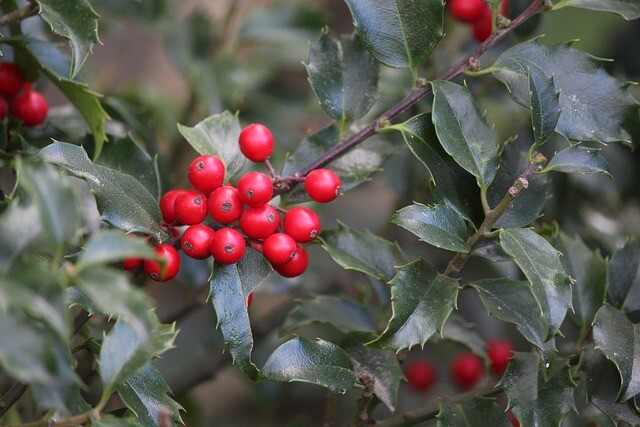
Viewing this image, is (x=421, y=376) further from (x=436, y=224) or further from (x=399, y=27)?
(x=399, y=27)

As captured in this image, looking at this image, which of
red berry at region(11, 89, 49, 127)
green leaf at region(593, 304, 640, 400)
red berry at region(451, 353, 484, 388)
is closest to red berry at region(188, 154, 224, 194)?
red berry at region(11, 89, 49, 127)

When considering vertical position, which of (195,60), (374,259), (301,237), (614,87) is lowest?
(195,60)

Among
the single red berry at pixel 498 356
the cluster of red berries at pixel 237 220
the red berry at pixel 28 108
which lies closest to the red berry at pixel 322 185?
Answer: the cluster of red berries at pixel 237 220

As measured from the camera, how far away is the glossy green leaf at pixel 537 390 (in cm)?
98

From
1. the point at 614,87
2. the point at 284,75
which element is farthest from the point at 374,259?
the point at 284,75

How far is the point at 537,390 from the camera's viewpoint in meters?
1.01

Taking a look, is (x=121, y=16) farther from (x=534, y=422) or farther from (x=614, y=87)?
(x=534, y=422)

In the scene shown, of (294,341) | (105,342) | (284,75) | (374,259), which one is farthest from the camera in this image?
(284,75)

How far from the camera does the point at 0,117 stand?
3.80ft

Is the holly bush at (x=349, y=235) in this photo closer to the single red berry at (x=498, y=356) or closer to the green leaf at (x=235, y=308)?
the green leaf at (x=235, y=308)

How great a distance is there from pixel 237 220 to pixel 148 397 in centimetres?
27

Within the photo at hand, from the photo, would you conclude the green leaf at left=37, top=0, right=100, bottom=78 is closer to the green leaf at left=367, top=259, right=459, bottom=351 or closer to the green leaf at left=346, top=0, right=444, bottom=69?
the green leaf at left=346, top=0, right=444, bottom=69

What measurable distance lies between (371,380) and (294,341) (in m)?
0.14

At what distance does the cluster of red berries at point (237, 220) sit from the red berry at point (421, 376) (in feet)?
2.77
